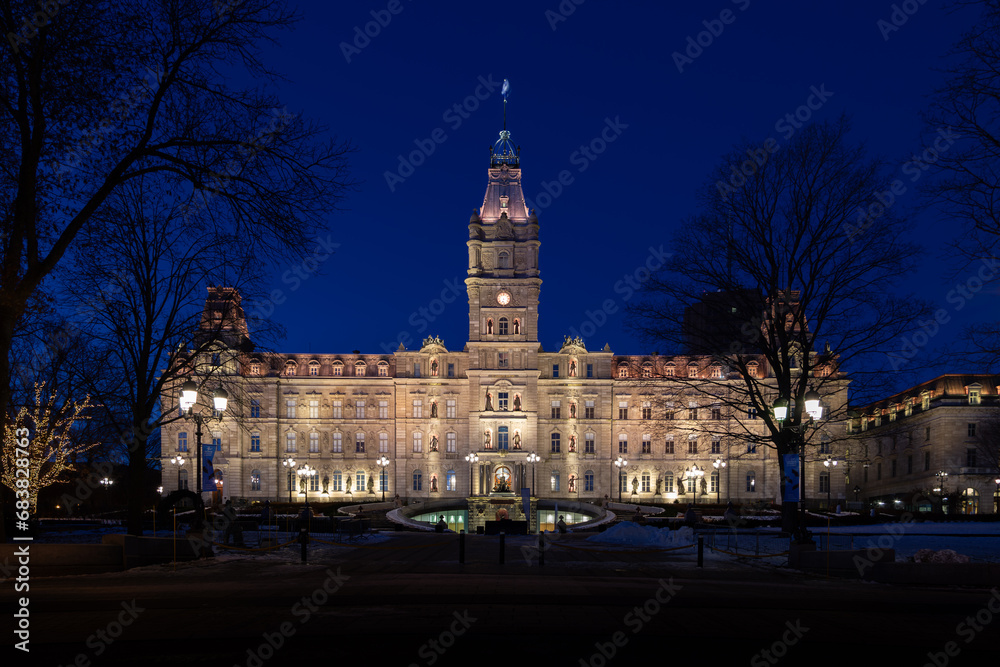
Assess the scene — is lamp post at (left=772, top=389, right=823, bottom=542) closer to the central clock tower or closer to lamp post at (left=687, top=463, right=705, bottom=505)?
lamp post at (left=687, top=463, right=705, bottom=505)

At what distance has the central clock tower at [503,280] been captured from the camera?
3580 inches

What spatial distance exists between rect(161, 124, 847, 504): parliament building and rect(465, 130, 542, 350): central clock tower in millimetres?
120

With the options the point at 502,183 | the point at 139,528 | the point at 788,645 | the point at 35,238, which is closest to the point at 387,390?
the point at 502,183

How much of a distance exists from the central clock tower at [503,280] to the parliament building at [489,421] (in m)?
0.12

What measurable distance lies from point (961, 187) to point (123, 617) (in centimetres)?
1687

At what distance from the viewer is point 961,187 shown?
17859mm

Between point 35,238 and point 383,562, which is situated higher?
point 35,238

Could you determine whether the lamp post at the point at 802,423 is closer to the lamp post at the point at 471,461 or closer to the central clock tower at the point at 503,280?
the lamp post at the point at 471,461

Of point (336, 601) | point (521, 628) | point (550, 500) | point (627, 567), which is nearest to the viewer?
point (521, 628)

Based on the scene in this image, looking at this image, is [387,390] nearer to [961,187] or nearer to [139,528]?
[139,528]

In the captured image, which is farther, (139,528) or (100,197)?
(139,528)

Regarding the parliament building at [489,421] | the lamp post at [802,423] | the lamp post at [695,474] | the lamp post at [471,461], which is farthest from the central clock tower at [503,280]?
the lamp post at [802,423]

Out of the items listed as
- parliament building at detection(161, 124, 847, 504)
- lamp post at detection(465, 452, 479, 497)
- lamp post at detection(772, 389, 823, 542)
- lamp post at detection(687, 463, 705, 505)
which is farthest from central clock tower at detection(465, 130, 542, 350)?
lamp post at detection(772, 389, 823, 542)

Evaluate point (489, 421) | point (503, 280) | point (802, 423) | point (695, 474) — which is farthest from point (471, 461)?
point (802, 423)
